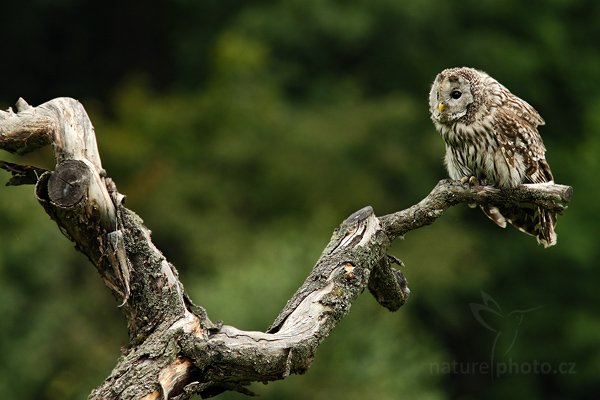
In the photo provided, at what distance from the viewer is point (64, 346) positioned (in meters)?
20.8

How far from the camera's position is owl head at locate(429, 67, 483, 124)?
8477mm

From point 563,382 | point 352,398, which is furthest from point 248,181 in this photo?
point 352,398

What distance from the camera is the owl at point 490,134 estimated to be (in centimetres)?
843

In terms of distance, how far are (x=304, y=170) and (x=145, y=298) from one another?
70.0 ft

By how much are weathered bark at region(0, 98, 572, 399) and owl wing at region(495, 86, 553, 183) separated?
215cm

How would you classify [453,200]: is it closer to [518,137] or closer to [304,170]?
[518,137]

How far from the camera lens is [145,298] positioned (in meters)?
6.45

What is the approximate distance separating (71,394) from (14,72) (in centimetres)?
2024

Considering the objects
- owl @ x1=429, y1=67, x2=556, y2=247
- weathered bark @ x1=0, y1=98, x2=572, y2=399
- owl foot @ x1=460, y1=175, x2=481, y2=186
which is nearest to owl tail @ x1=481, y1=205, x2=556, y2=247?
owl @ x1=429, y1=67, x2=556, y2=247

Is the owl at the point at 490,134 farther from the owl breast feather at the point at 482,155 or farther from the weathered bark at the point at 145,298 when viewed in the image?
the weathered bark at the point at 145,298

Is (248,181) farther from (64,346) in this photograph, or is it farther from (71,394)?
(71,394)

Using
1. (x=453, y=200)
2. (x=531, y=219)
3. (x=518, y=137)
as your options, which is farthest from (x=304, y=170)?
(x=453, y=200)

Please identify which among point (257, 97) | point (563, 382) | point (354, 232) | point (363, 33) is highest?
point (363, 33)

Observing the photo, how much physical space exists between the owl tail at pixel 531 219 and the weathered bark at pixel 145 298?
193cm
